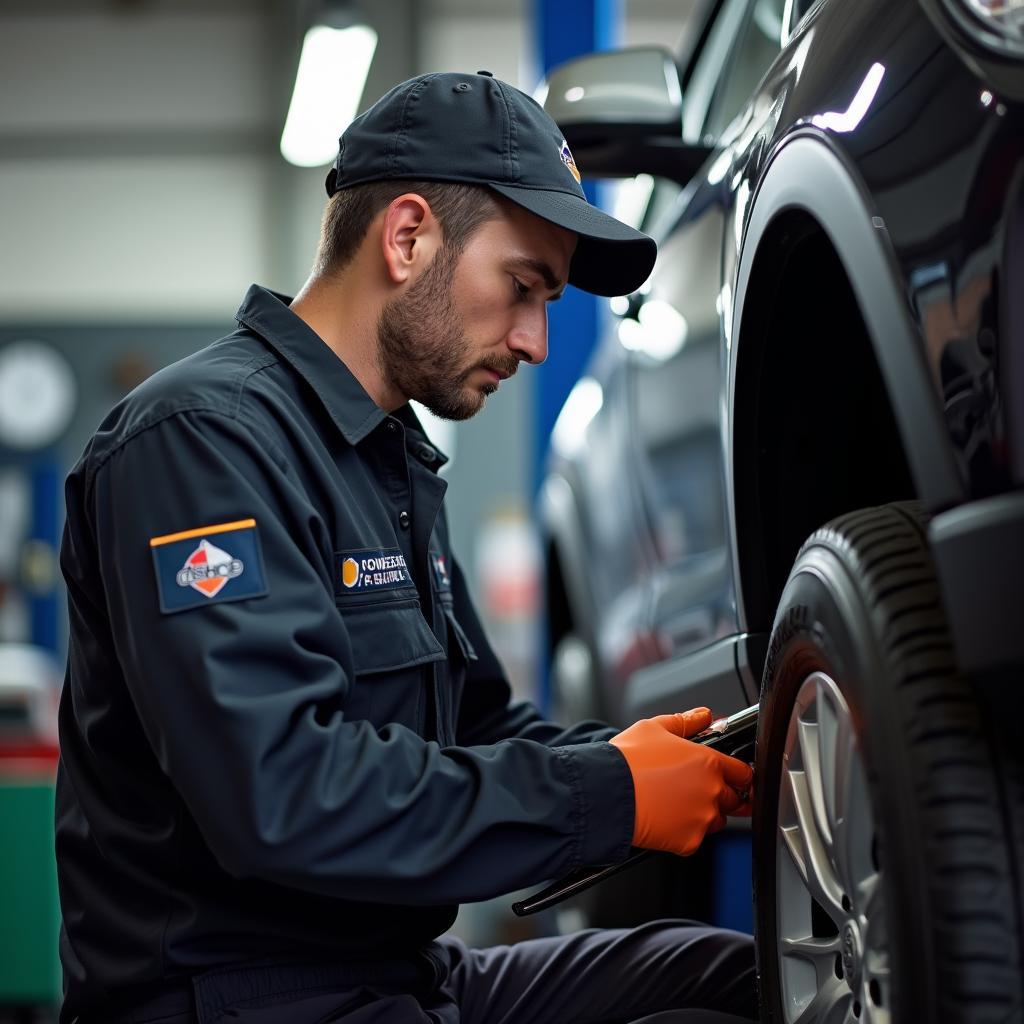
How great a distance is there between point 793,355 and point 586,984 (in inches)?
26.8

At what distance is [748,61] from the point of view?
1835 millimetres

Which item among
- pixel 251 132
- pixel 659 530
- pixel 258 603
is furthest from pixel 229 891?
pixel 251 132

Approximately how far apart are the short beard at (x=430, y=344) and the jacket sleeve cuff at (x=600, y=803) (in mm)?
429

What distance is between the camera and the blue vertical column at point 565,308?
3895mm

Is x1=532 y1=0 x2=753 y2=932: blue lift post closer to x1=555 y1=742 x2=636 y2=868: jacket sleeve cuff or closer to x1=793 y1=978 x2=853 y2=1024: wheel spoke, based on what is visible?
x1=555 y1=742 x2=636 y2=868: jacket sleeve cuff

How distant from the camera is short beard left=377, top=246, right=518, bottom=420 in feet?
4.59

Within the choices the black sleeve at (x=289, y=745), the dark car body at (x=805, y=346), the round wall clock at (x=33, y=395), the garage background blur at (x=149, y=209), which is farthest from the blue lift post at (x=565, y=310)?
the round wall clock at (x=33, y=395)

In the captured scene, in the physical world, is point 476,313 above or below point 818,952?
above

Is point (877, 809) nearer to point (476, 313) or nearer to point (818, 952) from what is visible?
point (818, 952)

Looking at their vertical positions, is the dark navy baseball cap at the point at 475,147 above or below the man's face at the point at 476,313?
above

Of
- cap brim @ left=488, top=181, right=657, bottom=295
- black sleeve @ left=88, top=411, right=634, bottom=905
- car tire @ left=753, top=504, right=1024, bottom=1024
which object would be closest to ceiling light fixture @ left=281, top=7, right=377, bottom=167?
cap brim @ left=488, top=181, right=657, bottom=295

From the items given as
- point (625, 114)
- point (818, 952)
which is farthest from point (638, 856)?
point (625, 114)

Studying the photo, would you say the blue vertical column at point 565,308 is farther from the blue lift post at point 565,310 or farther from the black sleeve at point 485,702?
the black sleeve at point 485,702

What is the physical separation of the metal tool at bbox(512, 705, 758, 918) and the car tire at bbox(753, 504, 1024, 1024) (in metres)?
0.12
